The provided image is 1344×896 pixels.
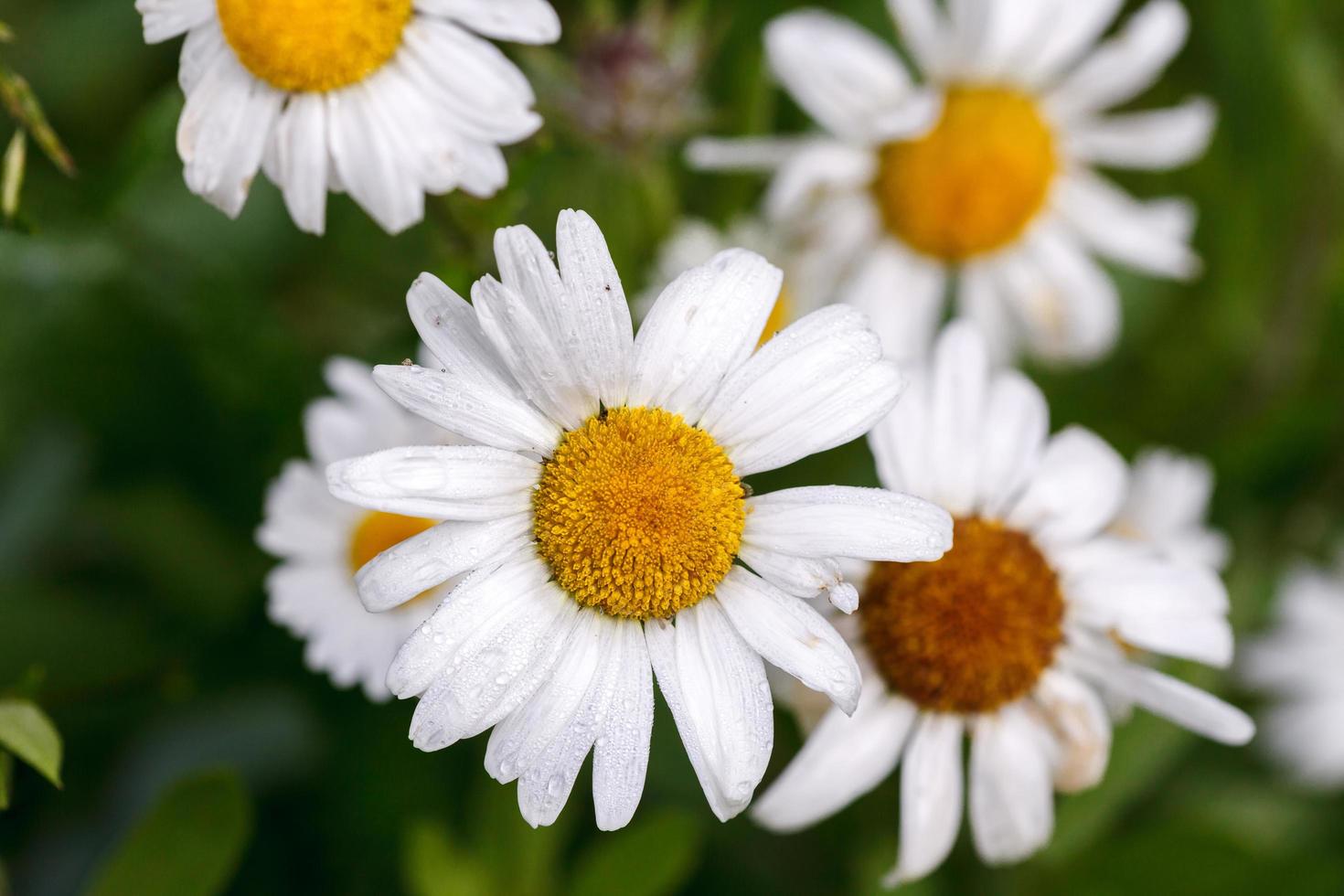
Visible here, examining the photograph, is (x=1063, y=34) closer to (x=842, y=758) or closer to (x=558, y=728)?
(x=842, y=758)

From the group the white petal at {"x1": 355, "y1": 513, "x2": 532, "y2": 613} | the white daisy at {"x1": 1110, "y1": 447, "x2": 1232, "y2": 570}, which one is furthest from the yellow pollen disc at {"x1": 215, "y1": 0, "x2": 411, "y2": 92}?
the white daisy at {"x1": 1110, "y1": 447, "x2": 1232, "y2": 570}

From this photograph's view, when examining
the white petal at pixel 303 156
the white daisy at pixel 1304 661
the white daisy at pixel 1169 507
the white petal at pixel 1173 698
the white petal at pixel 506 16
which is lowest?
the white daisy at pixel 1304 661

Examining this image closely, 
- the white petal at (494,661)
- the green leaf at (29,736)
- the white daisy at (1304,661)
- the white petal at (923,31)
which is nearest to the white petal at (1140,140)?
the white petal at (923,31)

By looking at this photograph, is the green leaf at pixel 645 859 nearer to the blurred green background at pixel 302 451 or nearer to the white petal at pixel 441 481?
the blurred green background at pixel 302 451

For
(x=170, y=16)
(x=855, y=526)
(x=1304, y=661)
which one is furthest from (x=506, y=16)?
(x=1304, y=661)

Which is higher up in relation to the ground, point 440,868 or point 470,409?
point 470,409

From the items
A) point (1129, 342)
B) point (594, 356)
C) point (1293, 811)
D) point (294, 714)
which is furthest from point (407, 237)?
point (1293, 811)
